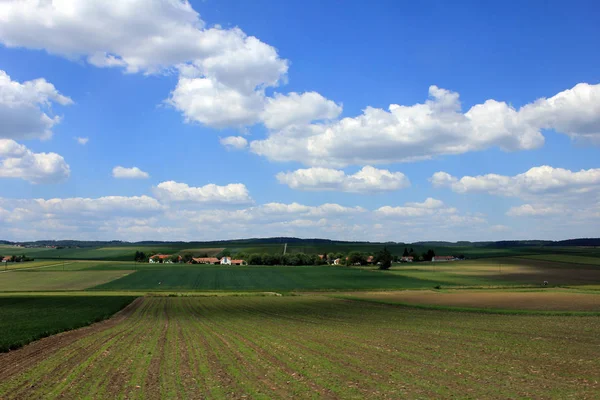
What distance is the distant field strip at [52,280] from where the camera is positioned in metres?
92.8

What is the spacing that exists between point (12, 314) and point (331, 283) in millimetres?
64137

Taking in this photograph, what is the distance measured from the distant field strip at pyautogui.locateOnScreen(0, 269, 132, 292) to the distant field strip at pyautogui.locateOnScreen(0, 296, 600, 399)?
68.2 metres

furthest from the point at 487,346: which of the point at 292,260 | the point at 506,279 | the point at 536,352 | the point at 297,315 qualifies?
Answer: the point at 292,260

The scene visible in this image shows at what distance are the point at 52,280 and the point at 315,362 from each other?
10066 centimetres

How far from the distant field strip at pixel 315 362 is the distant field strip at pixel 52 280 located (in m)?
68.2

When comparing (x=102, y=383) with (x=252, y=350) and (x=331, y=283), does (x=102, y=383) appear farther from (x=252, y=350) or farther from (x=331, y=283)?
(x=331, y=283)

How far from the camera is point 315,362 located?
19938 mm

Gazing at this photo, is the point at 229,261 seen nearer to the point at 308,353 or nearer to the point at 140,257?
the point at 140,257

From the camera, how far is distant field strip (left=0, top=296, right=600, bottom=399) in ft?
50.7

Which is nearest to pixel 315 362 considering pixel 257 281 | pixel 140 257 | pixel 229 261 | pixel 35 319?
pixel 35 319

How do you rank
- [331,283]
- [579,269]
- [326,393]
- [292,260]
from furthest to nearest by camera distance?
1. [292,260]
2. [579,269]
3. [331,283]
4. [326,393]

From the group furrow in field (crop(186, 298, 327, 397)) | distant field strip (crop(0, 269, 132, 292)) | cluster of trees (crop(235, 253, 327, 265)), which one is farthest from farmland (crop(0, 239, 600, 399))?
cluster of trees (crop(235, 253, 327, 265))

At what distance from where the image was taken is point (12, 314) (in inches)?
1762

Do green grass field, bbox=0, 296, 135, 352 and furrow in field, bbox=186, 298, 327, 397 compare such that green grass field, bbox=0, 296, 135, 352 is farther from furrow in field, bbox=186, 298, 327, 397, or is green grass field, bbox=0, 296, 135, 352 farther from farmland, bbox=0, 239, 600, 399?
furrow in field, bbox=186, 298, 327, 397
